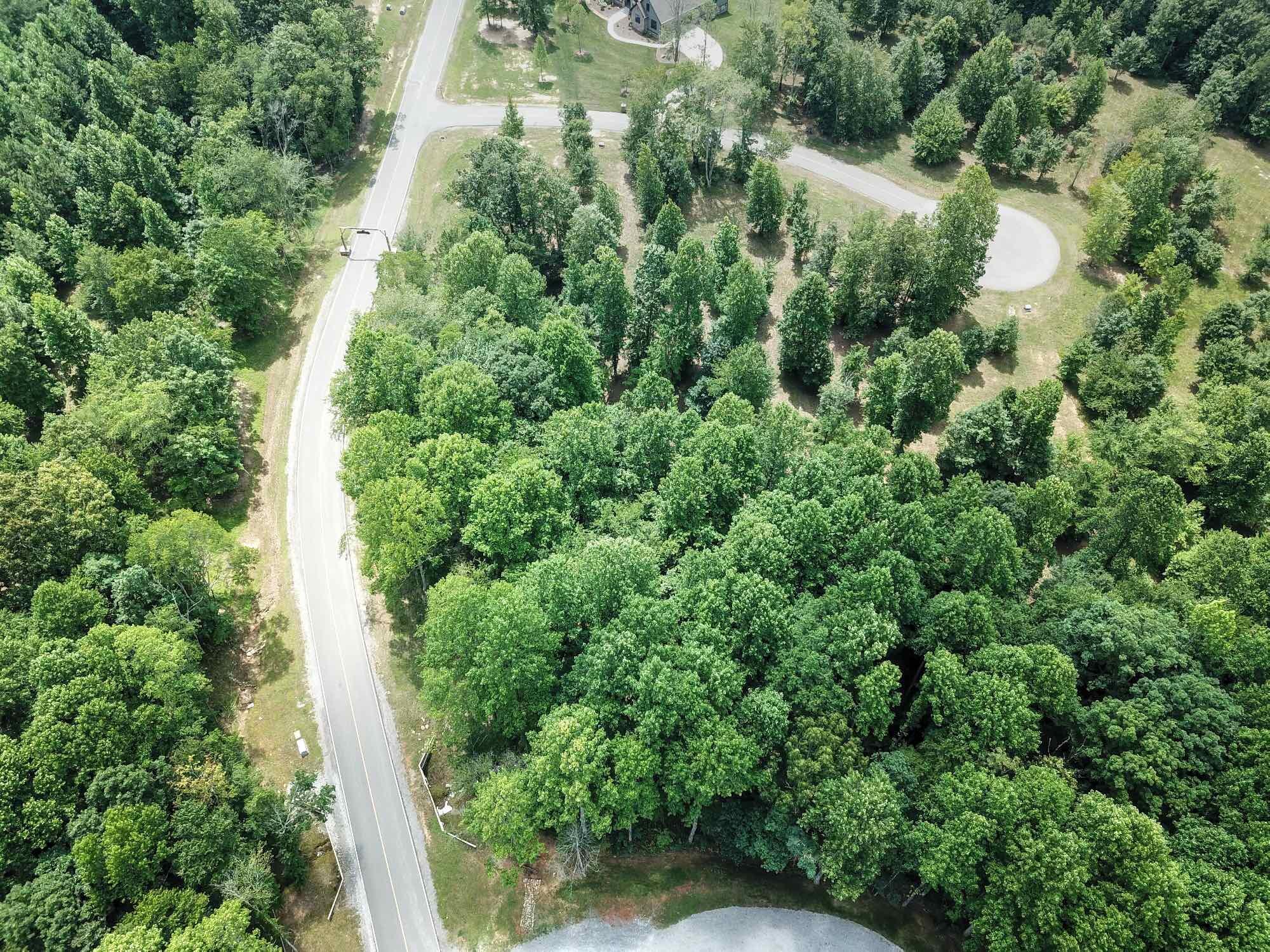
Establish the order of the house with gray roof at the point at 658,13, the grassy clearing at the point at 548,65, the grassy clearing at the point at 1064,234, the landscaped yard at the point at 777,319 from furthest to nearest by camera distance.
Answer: the house with gray roof at the point at 658,13 < the grassy clearing at the point at 548,65 < the grassy clearing at the point at 1064,234 < the landscaped yard at the point at 777,319

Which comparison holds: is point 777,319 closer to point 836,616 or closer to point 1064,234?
point 1064,234

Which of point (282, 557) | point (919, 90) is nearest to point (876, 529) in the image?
point (282, 557)

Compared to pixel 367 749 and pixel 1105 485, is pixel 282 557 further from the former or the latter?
pixel 1105 485

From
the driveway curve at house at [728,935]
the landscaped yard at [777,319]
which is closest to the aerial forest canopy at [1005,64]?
the landscaped yard at [777,319]

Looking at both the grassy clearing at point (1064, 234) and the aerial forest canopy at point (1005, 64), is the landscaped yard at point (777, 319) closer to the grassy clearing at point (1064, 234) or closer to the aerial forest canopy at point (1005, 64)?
the grassy clearing at point (1064, 234)

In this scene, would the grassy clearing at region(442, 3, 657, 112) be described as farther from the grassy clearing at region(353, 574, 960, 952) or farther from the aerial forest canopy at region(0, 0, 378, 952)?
the grassy clearing at region(353, 574, 960, 952)

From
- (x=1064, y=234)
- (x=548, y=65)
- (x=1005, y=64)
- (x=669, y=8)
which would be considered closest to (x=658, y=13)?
(x=669, y=8)

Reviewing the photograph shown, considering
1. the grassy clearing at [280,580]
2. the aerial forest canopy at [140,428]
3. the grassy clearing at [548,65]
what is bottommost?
the grassy clearing at [280,580]
